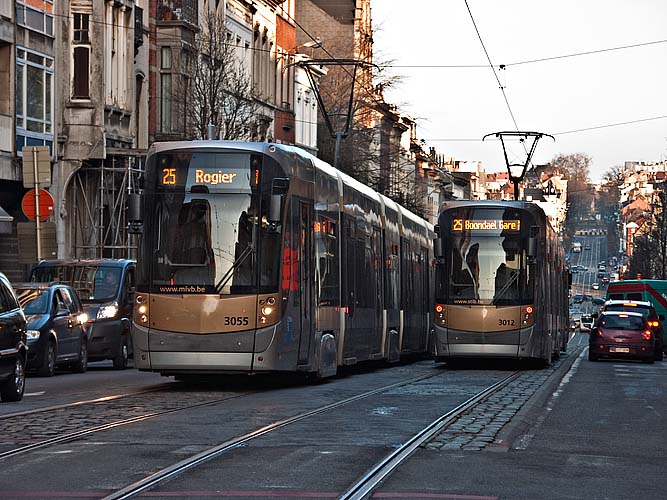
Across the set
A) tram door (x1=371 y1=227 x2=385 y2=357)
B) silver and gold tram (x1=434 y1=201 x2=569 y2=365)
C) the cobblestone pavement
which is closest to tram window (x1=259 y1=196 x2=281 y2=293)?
the cobblestone pavement

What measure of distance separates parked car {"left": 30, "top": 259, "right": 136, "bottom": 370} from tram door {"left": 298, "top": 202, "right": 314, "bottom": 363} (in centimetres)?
1041

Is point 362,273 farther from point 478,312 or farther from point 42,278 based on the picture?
point 42,278

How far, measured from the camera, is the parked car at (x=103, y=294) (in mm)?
31906

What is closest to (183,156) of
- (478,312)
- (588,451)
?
(588,451)

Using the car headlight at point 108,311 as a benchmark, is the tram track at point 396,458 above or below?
below

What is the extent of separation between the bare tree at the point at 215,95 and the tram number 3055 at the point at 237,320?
74.4 feet

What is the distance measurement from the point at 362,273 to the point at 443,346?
488 centimetres

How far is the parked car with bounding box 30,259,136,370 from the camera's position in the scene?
31.9 meters

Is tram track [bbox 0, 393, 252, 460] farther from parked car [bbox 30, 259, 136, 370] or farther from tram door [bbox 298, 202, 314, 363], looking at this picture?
parked car [bbox 30, 259, 136, 370]

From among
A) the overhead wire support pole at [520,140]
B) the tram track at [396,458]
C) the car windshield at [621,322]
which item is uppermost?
the overhead wire support pole at [520,140]

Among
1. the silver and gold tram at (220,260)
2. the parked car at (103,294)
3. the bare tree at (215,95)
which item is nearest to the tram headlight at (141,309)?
the silver and gold tram at (220,260)

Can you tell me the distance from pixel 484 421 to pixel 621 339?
3029 cm

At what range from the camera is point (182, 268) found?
68.0 feet

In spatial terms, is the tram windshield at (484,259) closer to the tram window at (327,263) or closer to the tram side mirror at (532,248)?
the tram side mirror at (532,248)
